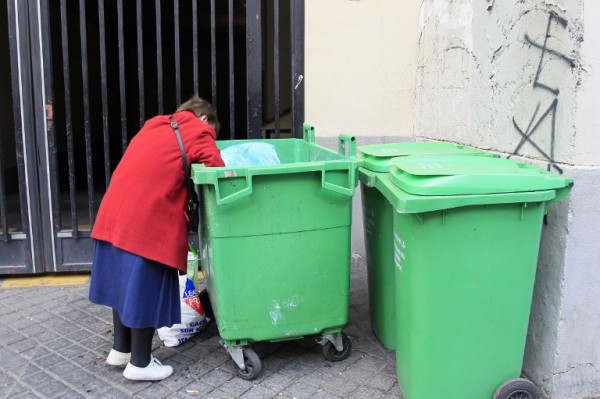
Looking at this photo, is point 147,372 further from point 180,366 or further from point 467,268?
point 467,268

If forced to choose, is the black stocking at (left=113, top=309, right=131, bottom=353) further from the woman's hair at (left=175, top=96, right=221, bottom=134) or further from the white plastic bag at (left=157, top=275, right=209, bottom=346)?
the woman's hair at (left=175, top=96, right=221, bottom=134)

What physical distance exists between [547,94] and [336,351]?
6.06 ft

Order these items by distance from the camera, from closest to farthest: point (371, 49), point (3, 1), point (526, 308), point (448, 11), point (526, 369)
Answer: point (526, 308), point (526, 369), point (448, 11), point (371, 49), point (3, 1)

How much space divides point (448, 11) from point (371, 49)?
0.81 m

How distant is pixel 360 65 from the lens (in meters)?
5.00

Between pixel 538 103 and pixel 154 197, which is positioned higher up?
pixel 538 103

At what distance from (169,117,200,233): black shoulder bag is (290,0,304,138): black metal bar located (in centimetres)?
204

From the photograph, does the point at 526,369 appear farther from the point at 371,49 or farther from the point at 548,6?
the point at 371,49

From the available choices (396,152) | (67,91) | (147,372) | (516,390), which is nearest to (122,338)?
(147,372)

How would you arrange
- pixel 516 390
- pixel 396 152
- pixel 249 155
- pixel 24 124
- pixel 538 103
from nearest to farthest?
pixel 516 390, pixel 538 103, pixel 396 152, pixel 249 155, pixel 24 124

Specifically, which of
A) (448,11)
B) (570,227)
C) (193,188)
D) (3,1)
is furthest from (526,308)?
(3,1)

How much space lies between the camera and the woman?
9.78 feet

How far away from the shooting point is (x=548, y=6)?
2877 millimetres

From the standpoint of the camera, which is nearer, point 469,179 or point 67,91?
point 469,179
